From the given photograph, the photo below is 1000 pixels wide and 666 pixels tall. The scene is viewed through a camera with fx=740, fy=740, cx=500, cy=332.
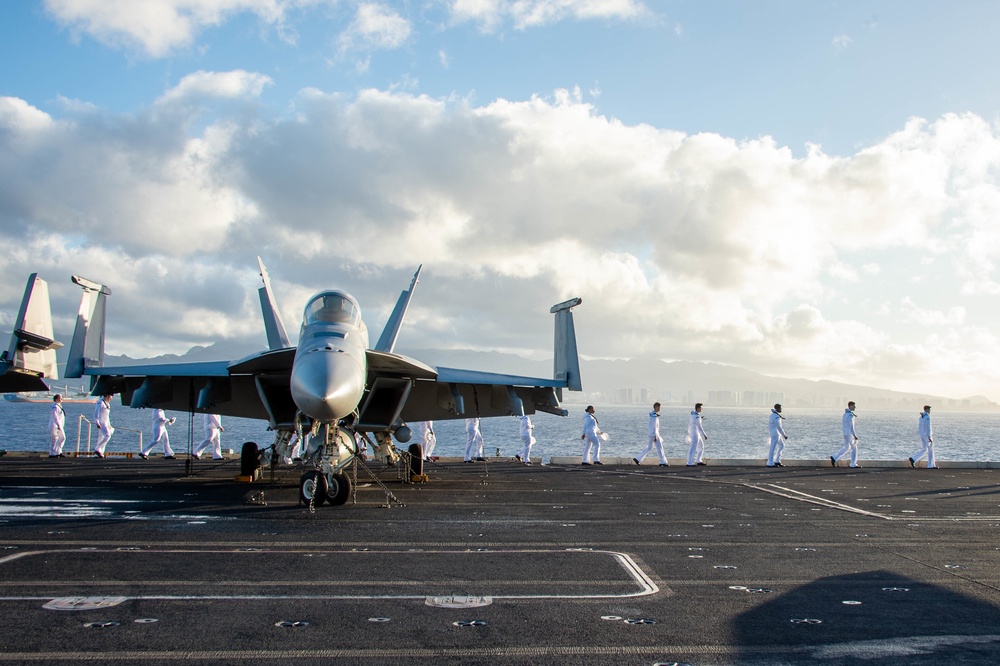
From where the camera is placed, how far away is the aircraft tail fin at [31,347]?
16594mm

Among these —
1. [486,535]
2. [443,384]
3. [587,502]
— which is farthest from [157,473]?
[486,535]

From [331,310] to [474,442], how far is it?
13273 millimetres

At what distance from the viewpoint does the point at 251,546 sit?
8.19 metres

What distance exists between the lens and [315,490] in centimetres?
1193

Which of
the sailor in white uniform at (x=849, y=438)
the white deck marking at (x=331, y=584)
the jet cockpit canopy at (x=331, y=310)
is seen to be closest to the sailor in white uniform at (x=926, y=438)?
the sailor in white uniform at (x=849, y=438)

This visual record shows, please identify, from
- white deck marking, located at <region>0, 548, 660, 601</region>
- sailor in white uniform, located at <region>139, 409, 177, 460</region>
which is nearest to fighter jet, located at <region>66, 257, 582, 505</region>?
white deck marking, located at <region>0, 548, 660, 601</region>

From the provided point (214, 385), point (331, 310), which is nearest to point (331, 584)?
point (331, 310)

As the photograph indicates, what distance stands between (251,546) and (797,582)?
5663 mm

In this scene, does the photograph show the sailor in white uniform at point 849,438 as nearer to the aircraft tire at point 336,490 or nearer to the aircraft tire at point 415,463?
the aircraft tire at point 415,463

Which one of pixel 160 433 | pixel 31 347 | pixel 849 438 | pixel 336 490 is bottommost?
pixel 336 490

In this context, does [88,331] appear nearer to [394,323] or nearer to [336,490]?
[394,323]

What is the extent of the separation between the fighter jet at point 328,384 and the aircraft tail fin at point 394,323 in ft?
0.10

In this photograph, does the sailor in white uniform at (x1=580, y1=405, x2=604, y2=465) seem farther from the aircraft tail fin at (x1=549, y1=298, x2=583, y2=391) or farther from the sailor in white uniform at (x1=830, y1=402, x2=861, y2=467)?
the sailor in white uniform at (x1=830, y1=402, x2=861, y2=467)

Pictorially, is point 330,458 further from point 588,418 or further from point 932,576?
point 588,418
